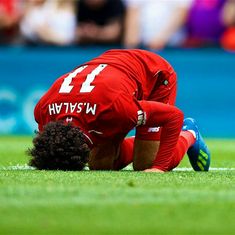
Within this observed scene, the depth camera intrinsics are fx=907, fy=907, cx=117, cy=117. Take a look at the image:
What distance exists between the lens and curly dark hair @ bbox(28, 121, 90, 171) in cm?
744

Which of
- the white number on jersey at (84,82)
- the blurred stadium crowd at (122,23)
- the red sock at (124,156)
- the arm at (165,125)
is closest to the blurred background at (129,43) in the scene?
the blurred stadium crowd at (122,23)

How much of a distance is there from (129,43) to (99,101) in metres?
9.88

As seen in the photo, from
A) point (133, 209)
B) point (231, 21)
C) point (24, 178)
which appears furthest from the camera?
point (231, 21)

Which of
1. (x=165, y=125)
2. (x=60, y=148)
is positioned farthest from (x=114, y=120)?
(x=165, y=125)

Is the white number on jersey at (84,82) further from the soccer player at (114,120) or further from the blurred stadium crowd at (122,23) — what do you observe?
the blurred stadium crowd at (122,23)

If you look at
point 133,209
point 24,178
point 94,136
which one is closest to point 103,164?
point 94,136

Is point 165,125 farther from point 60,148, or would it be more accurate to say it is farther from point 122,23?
point 122,23

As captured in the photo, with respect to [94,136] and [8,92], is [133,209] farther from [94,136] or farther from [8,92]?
[8,92]

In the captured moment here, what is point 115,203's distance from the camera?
18.4ft

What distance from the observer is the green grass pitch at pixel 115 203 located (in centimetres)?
481

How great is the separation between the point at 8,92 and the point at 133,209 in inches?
473

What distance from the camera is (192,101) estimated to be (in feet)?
56.4

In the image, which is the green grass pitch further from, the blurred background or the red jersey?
the blurred background

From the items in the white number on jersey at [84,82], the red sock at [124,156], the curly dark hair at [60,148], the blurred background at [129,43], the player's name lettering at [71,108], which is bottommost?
the blurred background at [129,43]
